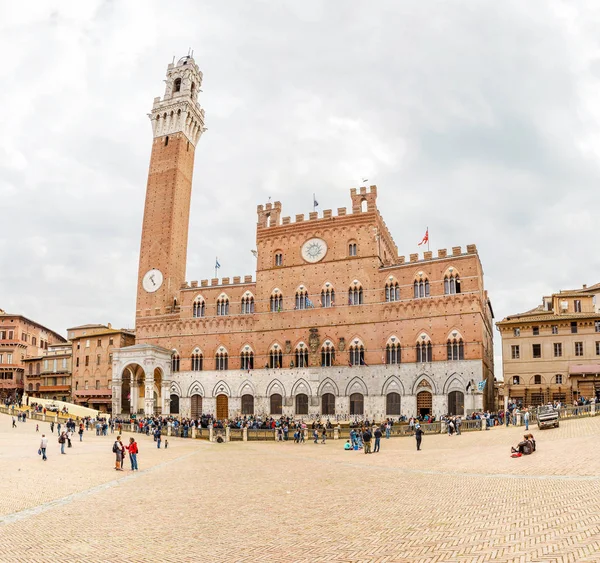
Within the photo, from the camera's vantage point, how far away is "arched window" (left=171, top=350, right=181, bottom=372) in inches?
2299

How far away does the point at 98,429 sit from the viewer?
42.8 meters

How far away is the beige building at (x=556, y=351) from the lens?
49.6 m

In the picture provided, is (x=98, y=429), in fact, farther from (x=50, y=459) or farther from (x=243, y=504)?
(x=243, y=504)

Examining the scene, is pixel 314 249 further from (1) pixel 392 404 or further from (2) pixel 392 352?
(1) pixel 392 404

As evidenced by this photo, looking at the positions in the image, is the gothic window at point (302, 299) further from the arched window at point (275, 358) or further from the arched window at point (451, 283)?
the arched window at point (451, 283)

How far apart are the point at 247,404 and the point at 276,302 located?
999 centimetres

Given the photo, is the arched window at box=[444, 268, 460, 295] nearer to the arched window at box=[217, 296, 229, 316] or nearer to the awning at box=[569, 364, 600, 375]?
the awning at box=[569, 364, 600, 375]

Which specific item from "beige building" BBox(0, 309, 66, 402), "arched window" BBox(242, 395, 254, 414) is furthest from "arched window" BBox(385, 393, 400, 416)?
"beige building" BBox(0, 309, 66, 402)

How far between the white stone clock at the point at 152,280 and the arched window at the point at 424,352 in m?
27.7

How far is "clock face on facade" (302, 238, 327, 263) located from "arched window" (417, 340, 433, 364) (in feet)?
41.5

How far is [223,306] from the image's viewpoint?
58031 millimetres

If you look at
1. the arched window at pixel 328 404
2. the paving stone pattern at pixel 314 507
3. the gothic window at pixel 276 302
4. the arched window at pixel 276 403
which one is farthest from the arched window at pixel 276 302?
the paving stone pattern at pixel 314 507

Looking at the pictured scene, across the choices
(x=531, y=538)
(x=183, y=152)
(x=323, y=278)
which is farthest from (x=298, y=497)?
(x=183, y=152)

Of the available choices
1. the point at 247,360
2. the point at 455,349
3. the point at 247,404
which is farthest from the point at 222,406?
the point at 455,349
